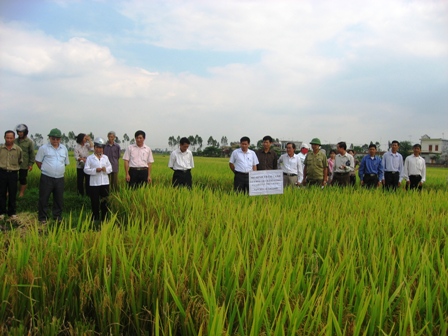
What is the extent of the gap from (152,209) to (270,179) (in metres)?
1.75

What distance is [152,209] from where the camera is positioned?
4371 millimetres

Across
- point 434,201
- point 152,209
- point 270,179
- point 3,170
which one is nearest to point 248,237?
point 152,209

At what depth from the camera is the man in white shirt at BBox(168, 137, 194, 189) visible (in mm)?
6969

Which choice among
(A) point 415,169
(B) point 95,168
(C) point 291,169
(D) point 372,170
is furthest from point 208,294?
(A) point 415,169

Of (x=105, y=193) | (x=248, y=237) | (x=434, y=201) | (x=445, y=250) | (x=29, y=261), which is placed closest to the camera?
(x=29, y=261)

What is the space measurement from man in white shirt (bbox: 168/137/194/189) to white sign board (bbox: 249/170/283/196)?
211 cm

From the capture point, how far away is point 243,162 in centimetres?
689

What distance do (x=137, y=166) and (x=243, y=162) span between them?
77.1 inches

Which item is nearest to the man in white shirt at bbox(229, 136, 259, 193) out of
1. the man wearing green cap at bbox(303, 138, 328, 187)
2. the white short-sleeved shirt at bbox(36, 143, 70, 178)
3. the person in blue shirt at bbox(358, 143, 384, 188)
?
the man wearing green cap at bbox(303, 138, 328, 187)

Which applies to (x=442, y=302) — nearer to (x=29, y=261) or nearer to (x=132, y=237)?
(x=132, y=237)

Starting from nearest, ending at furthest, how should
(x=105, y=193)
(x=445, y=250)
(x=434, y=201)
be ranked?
(x=445, y=250), (x=434, y=201), (x=105, y=193)

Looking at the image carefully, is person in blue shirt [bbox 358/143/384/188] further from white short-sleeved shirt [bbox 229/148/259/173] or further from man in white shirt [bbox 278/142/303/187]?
white short-sleeved shirt [bbox 229/148/259/173]

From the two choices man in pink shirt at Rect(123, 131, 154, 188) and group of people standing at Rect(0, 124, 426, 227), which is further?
man in pink shirt at Rect(123, 131, 154, 188)

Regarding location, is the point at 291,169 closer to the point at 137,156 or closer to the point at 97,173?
the point at 137,156
